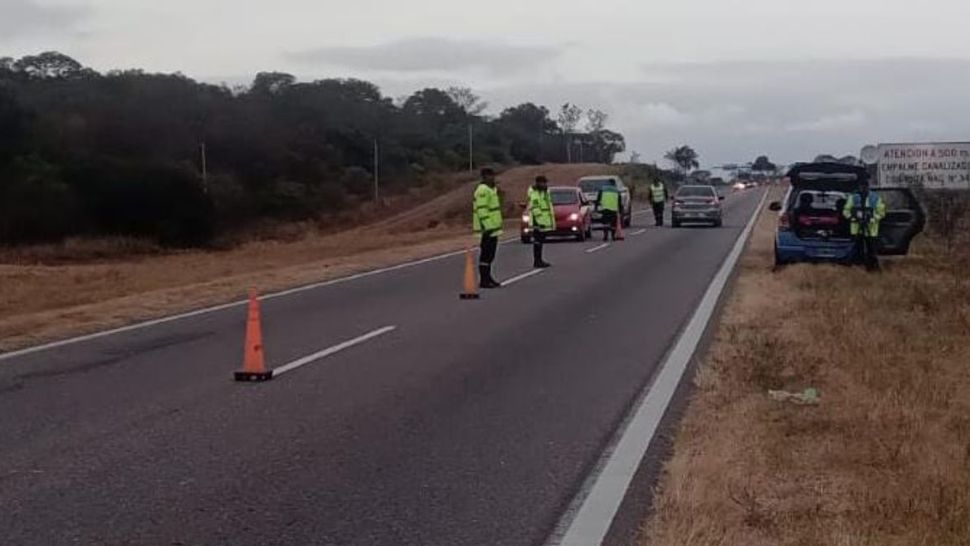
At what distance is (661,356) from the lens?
13.6 metres

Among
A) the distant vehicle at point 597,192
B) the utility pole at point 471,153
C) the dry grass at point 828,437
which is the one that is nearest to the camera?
the dry grass at point 828,437

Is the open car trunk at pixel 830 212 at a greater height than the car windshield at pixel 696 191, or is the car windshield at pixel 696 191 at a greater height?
the open car trunk at pixel 830 212

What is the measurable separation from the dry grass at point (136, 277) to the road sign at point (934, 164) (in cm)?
1084

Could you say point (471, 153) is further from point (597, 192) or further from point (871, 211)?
point (871, 211)

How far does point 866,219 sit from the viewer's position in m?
24.0

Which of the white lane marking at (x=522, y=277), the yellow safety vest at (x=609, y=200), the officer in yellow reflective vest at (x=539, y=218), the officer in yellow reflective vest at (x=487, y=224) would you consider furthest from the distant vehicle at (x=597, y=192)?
the officer in yellow reflective vest at (x=487, y=224)

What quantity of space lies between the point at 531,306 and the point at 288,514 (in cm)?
1187

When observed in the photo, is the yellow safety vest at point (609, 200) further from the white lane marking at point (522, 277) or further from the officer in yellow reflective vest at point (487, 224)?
the officer in yellow reflective vest at point (487, 224)

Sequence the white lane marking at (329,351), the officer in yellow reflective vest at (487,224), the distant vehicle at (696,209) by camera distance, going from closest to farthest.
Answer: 1. the white lane marking at (329,351)
2. the officer in yellow reflective vest at (487,224)
3. the distant vehicle at (696,209)

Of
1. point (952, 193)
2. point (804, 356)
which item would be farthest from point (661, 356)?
point (952, 193)

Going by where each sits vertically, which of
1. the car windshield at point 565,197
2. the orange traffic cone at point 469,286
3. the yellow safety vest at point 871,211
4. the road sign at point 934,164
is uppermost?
the road sign at point 934,164

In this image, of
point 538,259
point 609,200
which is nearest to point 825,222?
point 538,259

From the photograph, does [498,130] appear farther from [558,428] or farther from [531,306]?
[558,428]

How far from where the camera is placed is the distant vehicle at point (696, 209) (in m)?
48.4
